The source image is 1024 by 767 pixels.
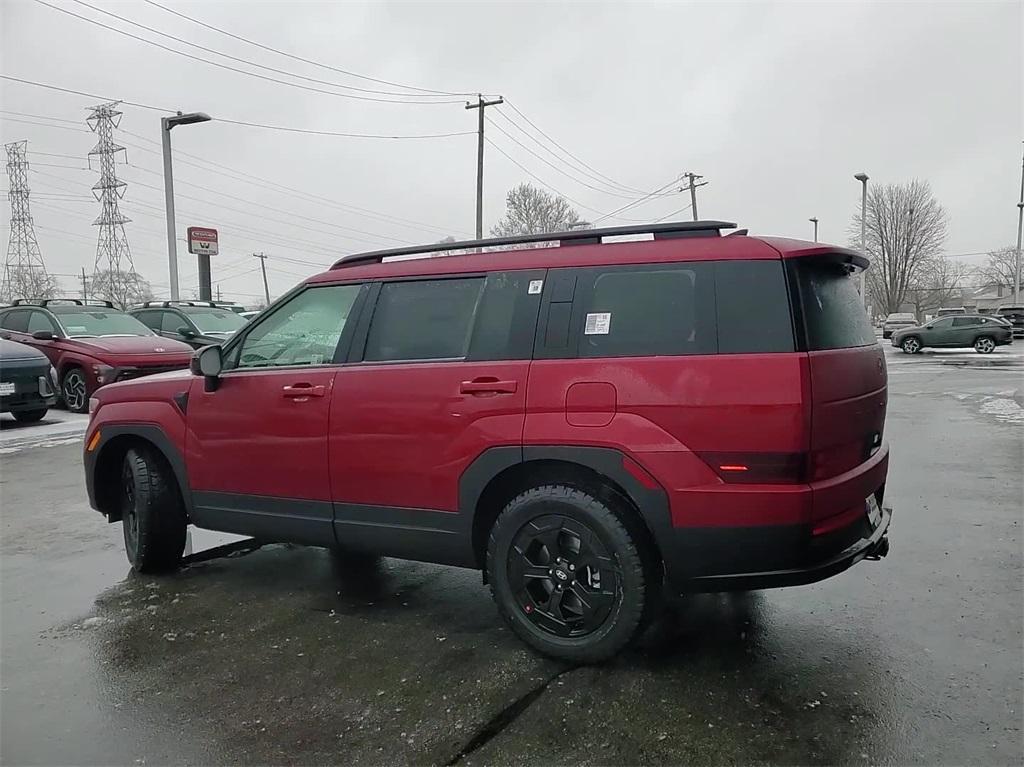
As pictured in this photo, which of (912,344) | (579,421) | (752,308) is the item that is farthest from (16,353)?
(912,344)

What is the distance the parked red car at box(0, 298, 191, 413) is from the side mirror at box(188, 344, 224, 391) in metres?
7.95

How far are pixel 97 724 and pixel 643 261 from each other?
296 centimetres

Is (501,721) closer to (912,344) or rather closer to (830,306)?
(830,306)

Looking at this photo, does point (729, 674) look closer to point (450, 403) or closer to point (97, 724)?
point (450, 403)

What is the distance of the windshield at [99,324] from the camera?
12195mm

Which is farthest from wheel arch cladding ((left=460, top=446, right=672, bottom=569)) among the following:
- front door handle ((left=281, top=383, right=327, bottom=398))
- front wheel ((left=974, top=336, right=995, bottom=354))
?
front wheel ((left=974, top=336, right=995, bottom=354))

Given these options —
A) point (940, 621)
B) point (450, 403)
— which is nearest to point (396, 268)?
point (450, 403)

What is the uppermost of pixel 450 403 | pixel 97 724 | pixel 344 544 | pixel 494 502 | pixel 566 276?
pixel 566 276

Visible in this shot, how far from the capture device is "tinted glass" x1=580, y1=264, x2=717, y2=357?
9.89ft

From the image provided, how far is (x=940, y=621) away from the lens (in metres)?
3.57

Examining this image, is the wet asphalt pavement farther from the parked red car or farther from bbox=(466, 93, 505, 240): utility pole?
bbox=(466, 93, 505, 240): utility pole

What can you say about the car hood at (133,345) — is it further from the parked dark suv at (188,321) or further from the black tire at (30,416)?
the parked dark suv at (188,321)

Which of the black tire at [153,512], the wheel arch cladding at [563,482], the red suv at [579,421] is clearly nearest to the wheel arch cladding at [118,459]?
the black tire at [153,512]

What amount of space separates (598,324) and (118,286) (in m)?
63.2
